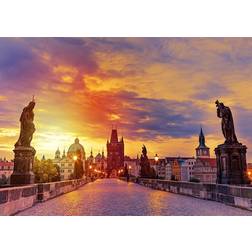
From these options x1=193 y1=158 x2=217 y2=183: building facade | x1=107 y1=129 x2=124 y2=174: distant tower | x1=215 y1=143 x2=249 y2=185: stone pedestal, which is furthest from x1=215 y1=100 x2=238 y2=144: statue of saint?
x1=107 y1=129 x2=124 y2=174: distant tower

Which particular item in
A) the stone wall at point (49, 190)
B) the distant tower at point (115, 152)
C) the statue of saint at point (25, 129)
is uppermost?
the distant tower at point (115, 152)

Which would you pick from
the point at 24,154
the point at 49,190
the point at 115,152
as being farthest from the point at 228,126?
the point at 115,152

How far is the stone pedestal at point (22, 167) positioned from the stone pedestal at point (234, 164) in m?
6.07

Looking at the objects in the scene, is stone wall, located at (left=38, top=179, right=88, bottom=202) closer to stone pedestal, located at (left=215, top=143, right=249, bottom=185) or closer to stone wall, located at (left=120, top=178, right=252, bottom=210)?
stone wall, located at (left=120, top=178, right=252, bottom=210)

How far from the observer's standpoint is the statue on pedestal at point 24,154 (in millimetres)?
9914

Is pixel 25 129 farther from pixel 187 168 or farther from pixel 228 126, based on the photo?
pixel 187 168

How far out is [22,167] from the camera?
1000 centimetres

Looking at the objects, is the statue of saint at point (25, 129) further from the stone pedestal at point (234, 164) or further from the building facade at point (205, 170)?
the building facade at point (205, 170)

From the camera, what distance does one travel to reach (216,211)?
793 centimetres

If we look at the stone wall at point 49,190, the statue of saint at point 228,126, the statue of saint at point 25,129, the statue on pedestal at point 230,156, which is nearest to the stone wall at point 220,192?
the statue on pedestal at point 230,156

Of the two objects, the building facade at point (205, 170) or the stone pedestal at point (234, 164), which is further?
the building facade at point (205, 170)

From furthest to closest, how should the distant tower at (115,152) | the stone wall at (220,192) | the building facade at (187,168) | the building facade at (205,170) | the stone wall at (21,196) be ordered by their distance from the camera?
1. the distant tower at (115,152)
2. the building facade at (187,168)
3. the building facade at (205,170)
4. the stone wall at (220,192)
5. the stone wall at (21,196)
